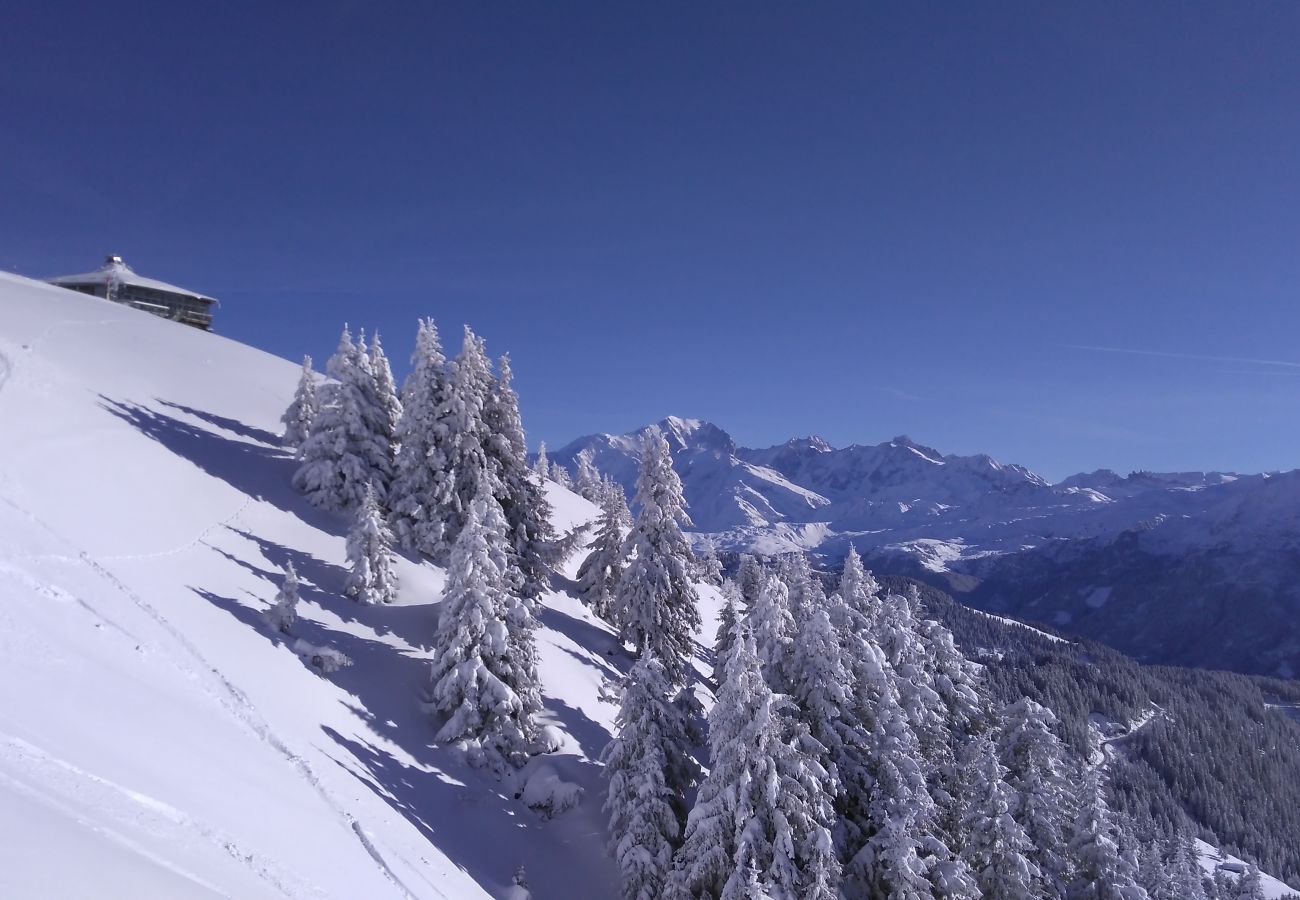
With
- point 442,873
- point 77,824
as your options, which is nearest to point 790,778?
point 442,873

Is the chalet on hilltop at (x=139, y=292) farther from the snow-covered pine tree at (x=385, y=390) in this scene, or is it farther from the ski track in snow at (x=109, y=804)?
the ski track in snow at (x=109, y=804)

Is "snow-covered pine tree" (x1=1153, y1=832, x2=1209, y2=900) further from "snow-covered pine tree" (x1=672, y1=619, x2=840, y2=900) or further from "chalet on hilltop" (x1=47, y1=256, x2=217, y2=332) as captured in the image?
"chalet on hilltop" (x1=47, y1=256, x2=217, y2=332)

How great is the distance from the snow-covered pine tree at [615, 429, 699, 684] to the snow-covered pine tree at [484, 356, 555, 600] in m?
5.24

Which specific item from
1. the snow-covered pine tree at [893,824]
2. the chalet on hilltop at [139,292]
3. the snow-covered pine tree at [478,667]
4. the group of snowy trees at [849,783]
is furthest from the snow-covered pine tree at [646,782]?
the chalet on hilltop at [139,292]

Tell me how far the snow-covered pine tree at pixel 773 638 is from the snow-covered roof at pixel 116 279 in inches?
2745

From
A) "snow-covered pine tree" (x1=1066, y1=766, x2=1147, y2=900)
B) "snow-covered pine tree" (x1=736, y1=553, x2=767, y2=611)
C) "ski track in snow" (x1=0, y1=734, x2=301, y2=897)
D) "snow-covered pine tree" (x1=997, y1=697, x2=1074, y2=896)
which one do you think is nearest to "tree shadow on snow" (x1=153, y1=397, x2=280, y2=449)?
"ski track in snow" (x1=0, y1=734, x2=301, y2=897)

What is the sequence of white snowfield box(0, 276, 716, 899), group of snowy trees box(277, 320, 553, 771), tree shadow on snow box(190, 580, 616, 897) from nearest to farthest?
1. white snowfield box(0, 276, 716, 899)
2. tree shadow on snow box(190, 580, 616, 897)
3. group of snowy trees box(277, 320, 553, 771)

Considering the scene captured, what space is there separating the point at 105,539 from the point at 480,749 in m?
15.7

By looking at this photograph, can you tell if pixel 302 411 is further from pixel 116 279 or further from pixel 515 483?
pixel 116 279

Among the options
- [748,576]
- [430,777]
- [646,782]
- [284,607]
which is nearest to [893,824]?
[646,782]

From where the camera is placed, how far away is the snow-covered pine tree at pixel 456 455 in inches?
1471

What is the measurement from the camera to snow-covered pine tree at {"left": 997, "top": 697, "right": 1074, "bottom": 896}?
1057 inches

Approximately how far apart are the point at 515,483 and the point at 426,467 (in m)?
5.01

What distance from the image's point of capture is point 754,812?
21562 mm
